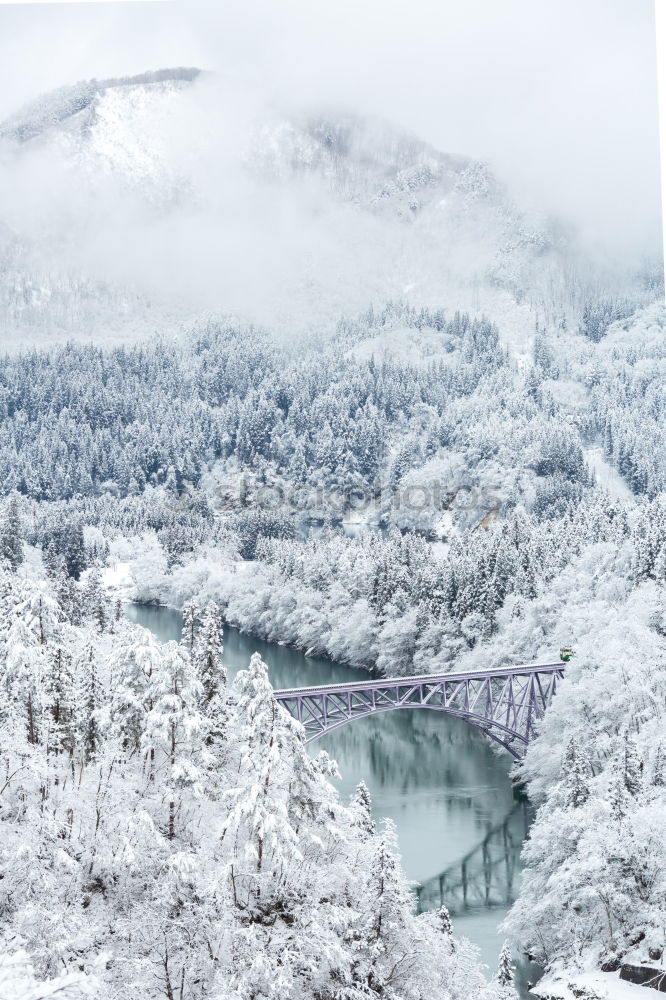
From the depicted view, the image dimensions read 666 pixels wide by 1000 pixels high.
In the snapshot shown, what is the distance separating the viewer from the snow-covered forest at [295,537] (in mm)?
12539

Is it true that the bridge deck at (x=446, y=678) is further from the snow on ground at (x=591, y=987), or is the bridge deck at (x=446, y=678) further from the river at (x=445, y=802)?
the snow on ground at (x=591, y=987)

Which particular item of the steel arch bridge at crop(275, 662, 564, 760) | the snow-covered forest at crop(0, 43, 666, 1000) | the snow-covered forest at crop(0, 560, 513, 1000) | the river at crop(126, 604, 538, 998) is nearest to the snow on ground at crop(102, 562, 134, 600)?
the snow-covered forest at crop(0, 43, 666, 1000)

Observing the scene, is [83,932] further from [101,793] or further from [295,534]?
[295,534]

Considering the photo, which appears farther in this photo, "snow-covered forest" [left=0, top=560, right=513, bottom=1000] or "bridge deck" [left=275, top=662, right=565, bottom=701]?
"bridge deck" [left=275, top=662, right=565, bottom=701]

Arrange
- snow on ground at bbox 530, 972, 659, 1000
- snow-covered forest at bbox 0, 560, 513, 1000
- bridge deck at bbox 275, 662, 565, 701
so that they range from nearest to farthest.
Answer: snow-covered forest at bbox 0, 560, 513, 1000, snow on ground at bbox 530, 972, 659, 1000, bridge deck at bbox 275, 662, 565, 701

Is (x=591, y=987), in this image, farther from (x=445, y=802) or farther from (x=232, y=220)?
(x=232, y=220)

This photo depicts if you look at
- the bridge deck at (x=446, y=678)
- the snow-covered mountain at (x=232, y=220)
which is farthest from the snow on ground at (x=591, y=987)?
the snow-covered mountain at (x=232, y=220)

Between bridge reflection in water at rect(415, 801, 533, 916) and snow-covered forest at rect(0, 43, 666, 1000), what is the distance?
5.08ft

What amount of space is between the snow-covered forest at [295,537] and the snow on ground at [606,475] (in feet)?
Result: 0.84

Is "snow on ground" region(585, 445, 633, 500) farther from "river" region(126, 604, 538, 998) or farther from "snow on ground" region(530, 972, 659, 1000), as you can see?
"snow on ground" region(530, 972, 659, 1000)

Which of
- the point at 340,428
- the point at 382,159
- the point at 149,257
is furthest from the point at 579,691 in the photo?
the point at 340,428

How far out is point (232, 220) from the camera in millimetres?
49750

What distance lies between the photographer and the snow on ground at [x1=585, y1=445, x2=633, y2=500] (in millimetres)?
47853

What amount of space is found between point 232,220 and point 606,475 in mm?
25420
